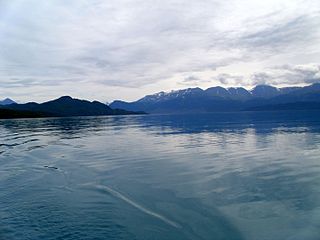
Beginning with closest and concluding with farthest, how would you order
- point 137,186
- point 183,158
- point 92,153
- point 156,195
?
point 156,195 < point 137,186 < point 183,158 < point 92,153

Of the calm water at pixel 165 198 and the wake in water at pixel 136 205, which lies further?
the wake in water at pixel 136 205

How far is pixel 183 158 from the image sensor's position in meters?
32.8

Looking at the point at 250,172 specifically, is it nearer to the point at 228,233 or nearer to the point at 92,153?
the point at 228,233

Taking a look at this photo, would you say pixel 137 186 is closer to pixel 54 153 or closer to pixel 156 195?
pixel 156 195

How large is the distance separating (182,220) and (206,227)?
131cm

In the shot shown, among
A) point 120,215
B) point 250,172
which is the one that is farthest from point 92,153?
point 120,215

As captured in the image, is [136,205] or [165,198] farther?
[165,198]

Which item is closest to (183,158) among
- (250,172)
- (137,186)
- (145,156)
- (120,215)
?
(145,156)

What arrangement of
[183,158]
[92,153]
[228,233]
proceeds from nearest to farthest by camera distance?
1. [228,233]
2. [183,158]
3. [92,153]

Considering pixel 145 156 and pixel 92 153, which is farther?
pixel 92 153

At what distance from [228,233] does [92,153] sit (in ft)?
91.7

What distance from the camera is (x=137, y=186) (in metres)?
21.6

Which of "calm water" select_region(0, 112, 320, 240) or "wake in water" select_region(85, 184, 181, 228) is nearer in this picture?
"calm water" select_region(0, 112, 320, 240)

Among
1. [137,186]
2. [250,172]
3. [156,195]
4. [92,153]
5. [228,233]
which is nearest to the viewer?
[228,233]
